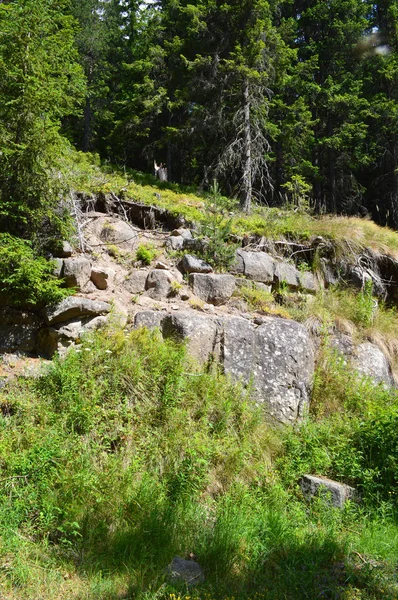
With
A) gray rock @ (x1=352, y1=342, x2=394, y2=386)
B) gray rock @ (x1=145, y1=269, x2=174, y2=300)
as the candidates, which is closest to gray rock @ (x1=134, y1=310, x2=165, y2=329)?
gray rock @ (x1=145, y1=269, x2=174, y2=300)

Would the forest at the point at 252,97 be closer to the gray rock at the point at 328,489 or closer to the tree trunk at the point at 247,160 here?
the tree trunk at the point at 247,160

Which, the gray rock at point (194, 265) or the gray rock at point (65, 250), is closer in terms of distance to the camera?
the gray rock at point (65, 250)

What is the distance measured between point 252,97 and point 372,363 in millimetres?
8846

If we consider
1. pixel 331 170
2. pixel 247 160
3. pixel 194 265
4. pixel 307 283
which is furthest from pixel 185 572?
pixel 331 170

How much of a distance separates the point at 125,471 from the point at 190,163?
13.9 metres

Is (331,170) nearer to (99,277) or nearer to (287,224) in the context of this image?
(287,224)

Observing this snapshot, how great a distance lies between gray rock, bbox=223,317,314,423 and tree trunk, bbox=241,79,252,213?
5643mm

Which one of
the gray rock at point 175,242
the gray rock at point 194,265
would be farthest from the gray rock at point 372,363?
the gray rock at point 175,242

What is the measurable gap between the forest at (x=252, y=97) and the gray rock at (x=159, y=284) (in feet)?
16.7

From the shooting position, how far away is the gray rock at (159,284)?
744 centimetres

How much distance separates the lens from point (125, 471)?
4.66 metres

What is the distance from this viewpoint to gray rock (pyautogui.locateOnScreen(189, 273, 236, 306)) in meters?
7.69

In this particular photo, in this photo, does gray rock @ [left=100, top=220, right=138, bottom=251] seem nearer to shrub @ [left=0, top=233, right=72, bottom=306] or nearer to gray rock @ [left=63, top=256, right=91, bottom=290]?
gray rock @ [left=63, top=256, right=91, bottom=290]

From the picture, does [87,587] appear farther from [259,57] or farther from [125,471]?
[259,57]
